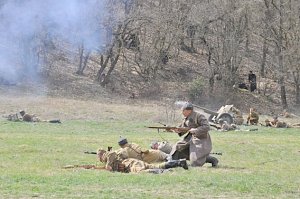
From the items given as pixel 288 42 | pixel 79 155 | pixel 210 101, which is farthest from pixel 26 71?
pixel 79 155

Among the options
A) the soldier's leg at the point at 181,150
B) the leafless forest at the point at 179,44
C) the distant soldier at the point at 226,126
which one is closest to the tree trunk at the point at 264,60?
the leafless forest at the point at 179,44

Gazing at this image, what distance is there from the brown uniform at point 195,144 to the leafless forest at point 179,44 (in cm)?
3032

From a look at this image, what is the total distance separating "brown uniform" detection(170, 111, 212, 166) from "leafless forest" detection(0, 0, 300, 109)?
30.3 m

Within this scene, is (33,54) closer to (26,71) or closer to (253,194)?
(26,71)

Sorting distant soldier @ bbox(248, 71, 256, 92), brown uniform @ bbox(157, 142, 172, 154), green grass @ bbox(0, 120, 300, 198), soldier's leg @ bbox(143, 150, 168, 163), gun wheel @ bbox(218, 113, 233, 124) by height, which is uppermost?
distant soldier @ bbox(248, 71, 256, 92)

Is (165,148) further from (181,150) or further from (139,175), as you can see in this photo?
(139,175)

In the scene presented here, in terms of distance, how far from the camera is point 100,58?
51188mm

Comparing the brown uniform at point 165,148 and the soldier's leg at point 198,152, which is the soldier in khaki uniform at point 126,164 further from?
the brown uniform at point 165,148

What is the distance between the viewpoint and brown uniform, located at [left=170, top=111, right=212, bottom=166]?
52.4 feet

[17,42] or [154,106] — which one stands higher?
[17,42]

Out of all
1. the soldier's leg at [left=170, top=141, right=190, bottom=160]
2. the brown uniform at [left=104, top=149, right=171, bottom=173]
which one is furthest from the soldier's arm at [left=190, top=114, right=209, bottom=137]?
the brown uniform at [left=104, top=149, right=171, bottom=173]

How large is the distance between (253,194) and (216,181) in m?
1.39

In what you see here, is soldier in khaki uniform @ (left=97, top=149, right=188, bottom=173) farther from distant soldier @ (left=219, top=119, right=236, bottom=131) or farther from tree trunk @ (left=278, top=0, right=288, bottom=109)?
tree trunk @ (left=278, top=0, right=288, bottom=109)

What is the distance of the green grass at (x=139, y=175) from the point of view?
11.2 metres
